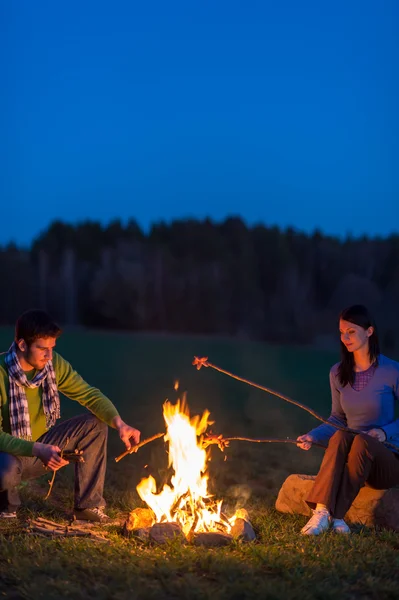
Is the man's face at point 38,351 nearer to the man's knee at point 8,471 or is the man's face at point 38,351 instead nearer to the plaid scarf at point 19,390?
the plaid scarf at point 19,390

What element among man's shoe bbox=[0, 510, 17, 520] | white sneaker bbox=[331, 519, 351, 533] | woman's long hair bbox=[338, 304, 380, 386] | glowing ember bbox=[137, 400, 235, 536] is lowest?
white sneaker bbox=[331, 519, 351, 533]

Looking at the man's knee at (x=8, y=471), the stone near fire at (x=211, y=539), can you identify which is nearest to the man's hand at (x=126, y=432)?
the man's knee at (x=8, y=471)

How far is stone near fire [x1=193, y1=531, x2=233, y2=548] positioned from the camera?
424 centimetres

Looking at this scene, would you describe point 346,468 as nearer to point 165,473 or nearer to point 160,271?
point 165,473

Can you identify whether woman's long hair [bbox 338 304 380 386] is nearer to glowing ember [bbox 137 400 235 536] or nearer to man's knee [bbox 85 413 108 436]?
glowing ember [bbox 137 400 235 536]

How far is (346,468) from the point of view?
461 centimetres

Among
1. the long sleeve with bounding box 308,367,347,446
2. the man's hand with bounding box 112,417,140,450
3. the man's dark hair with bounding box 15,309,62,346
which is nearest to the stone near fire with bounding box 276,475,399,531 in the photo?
the long sleeve with bounding box 308,367,347,446

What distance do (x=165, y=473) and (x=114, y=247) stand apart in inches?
710

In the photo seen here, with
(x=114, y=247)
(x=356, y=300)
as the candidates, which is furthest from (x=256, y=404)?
(x=114, y=247)

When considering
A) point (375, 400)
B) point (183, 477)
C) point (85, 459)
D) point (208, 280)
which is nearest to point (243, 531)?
point (183, 477)

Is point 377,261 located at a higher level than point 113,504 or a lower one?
higher

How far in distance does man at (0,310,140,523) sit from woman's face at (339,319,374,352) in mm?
1505

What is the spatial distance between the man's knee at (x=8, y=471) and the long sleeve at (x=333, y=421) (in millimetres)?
1919

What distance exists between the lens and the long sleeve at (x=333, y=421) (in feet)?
16.3
